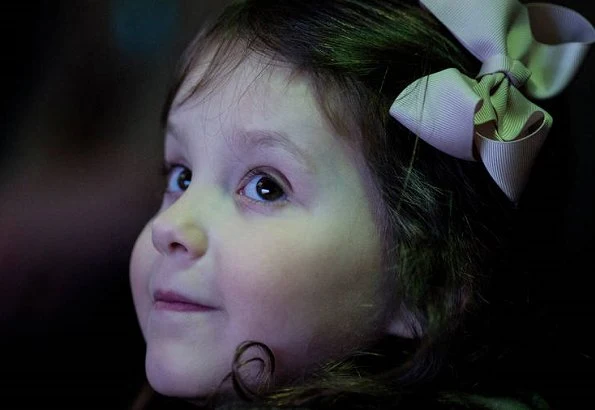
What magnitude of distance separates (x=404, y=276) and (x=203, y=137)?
0.27 m

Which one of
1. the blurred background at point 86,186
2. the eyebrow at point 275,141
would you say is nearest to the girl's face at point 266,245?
the eyebrow at point 275,141

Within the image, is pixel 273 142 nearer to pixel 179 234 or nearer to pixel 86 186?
pixel 179 234

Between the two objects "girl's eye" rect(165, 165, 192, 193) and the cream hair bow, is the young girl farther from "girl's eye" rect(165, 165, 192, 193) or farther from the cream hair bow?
"girl's eye" rect(165, 165, 192, 193)

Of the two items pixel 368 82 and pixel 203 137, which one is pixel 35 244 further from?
pixel 368 82

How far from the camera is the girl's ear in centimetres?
90

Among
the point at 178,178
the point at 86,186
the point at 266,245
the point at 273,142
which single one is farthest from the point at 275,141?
the point at 86,186

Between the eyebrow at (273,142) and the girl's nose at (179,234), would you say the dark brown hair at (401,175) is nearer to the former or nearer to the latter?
the eyebrow at (273,142)

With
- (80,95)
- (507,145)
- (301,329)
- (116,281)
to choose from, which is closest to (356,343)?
(301,329)

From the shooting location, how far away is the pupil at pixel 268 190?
2.92 ft

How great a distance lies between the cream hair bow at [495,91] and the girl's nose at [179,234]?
0.24 m

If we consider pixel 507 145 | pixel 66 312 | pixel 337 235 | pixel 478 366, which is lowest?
pixel 66 312

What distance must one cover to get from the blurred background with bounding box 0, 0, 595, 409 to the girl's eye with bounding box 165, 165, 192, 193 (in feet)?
0.53

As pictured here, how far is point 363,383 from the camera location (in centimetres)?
83

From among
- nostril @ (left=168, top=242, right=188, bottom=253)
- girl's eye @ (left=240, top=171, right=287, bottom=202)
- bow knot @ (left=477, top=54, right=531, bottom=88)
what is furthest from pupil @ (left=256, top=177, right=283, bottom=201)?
bow knot @ (left=477, top=54, right=531, bottom=88)
